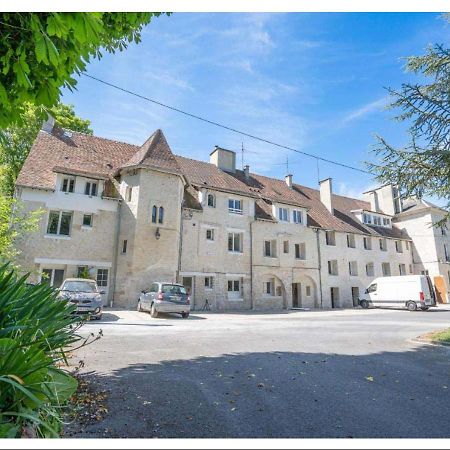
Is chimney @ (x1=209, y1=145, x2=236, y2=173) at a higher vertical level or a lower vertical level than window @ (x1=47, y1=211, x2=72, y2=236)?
higher

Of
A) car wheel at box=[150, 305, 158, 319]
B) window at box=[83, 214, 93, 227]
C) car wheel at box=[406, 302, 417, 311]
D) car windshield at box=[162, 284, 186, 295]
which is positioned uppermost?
window at box=[83, 214, 93, 227]

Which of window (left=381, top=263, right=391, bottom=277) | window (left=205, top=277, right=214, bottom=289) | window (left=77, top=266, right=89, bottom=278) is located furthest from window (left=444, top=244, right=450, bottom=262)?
window (left=77, top=266, right=89, bottom=278)

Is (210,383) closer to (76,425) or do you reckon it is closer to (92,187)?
(76,425)

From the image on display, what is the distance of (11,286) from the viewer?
11.8ft

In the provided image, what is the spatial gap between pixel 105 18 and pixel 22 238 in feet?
58.1

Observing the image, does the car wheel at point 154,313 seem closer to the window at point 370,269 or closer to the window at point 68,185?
the window at point 68,185

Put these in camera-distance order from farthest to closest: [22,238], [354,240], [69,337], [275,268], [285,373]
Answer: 1. [354,240]
2. [275,268]
3. [22,238]
4. [285,373]
5. [69,337]

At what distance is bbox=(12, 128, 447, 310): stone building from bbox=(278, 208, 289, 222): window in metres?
0.10

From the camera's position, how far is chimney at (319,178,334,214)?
3469 cm

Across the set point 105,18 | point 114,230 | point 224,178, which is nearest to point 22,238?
point 114,230

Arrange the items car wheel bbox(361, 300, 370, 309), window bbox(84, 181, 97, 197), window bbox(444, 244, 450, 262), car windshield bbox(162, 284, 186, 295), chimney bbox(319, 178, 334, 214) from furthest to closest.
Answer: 1. window bbox(444, 244, 450, 262)
2. chimney bbox(319, 178, 334, 214)
3. car wheel bbox(361, 300, 370, 309)
4. window bbox(84, 181, 97, 197)
5. car windshield bbox(162, 284, 186, 295)

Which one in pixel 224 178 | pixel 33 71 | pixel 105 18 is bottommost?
pixel 33 71

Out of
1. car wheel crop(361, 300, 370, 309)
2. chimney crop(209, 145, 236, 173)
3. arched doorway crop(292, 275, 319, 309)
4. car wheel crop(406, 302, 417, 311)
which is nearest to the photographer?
car wheel crop(406, 302, 417, 311)

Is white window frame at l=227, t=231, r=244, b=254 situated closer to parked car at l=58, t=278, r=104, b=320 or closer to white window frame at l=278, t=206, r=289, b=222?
white window frame at l=278, t=206, r=289, b=222
